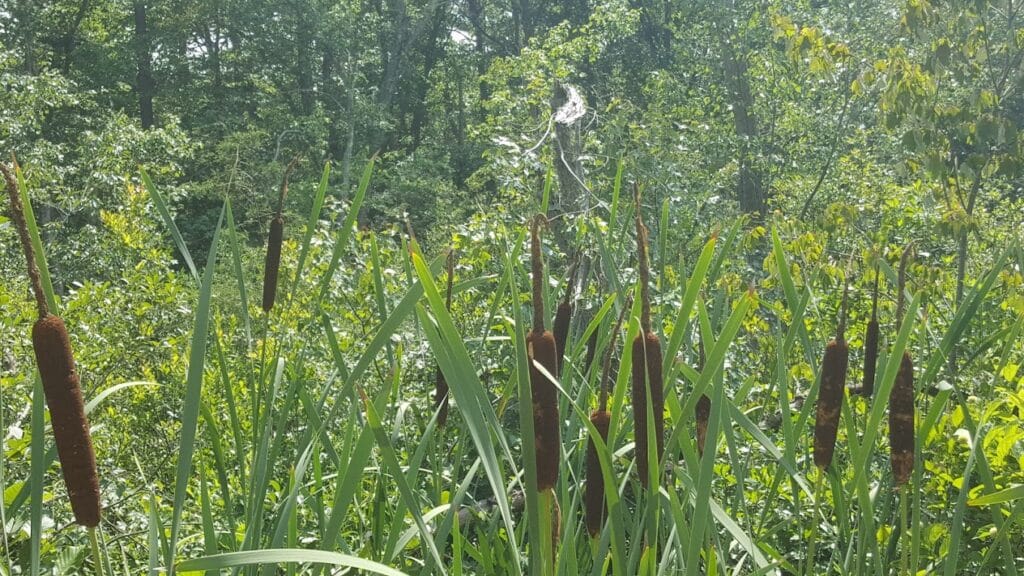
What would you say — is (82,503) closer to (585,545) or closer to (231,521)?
(231,521)

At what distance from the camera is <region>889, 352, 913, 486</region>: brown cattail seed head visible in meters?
0.75

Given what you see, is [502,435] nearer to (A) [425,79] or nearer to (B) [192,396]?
(B) [192,396]

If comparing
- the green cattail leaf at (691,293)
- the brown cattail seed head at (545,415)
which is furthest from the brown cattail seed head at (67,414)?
the green cattail leaf at (691,293)

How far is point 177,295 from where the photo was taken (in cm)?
416

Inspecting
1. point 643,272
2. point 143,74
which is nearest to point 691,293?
point 643,272

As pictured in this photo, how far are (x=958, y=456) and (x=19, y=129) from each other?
39.7 ft

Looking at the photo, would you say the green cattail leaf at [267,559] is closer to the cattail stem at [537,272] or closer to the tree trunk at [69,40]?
the cattail stem at [537,272]

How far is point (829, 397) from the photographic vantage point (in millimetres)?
761

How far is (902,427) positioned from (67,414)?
2.08ft

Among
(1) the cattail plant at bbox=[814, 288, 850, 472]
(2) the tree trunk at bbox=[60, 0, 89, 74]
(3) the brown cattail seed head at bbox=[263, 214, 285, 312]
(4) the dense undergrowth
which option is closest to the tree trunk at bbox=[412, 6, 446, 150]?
(2) the tree trunk at bbox=[60, 0, 89, 74]

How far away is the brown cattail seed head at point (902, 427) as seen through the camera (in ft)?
2.44

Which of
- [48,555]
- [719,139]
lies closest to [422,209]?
[719,139]

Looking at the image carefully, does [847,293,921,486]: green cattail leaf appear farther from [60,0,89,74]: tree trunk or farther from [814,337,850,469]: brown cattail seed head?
[60,0,89,74]: tree trunk

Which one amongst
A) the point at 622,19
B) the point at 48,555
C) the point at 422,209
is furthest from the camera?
the point at 422,209
